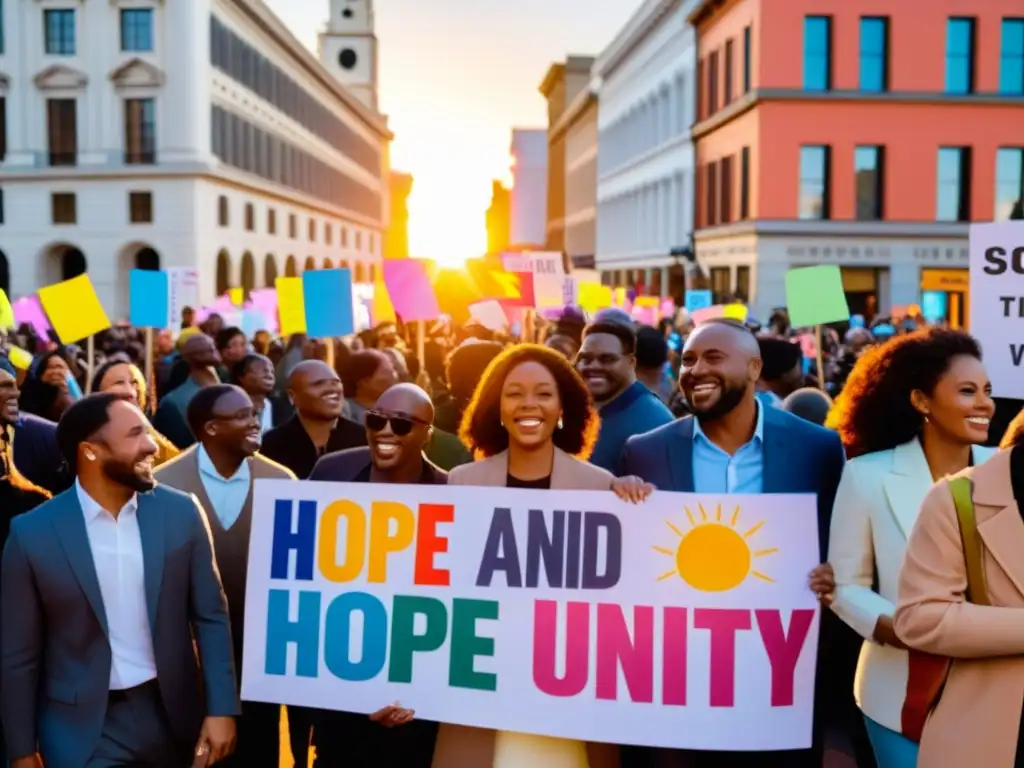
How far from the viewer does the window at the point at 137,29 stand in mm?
43750

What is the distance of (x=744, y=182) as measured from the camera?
3378 cm

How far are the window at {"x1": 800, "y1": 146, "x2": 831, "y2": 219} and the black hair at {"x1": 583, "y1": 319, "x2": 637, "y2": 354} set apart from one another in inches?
1099

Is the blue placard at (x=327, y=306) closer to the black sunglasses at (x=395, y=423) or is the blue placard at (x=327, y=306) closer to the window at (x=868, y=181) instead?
the black sunglasses at (x=395, y=423)

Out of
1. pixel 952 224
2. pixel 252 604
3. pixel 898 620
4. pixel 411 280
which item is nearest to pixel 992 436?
pixel 898 620

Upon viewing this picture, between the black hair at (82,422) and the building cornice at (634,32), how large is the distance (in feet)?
125

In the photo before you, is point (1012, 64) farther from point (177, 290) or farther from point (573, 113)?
point (573, 113)

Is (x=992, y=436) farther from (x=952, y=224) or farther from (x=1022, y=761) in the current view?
(x=952, y=224)

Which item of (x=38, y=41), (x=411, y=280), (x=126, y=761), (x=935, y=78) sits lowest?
(x=126, y=761)

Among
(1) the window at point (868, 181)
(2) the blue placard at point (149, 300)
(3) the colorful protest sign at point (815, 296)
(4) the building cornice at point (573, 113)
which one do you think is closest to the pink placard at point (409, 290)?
(2) the blue placard at point (149, 300)

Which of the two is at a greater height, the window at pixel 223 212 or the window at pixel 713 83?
the window at pixel 713 83

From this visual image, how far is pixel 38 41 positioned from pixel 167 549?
45.6 m

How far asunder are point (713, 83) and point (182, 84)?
Answer: 773 inches

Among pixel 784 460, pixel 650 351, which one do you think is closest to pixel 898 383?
pixel 784 460

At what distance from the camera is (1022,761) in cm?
281
